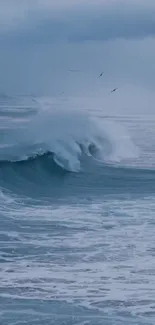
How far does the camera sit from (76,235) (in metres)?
14.2

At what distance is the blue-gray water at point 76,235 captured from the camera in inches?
390

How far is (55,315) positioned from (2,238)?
4708 mm

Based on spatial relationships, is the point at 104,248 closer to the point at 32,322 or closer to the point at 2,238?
the point at 2,238

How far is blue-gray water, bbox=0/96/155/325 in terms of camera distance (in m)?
9.90

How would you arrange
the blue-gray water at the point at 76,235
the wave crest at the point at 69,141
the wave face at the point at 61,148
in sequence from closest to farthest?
the blue-gray water at the point at 76,235 < the wave face at the point at 61,148 < the wave crest at the point at 69,141

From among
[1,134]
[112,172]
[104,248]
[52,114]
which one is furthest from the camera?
[52,114]

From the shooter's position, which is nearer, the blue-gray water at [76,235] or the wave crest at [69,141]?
the blue-gray water at [76,235]

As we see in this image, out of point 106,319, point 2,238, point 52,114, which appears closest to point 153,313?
point 106,319

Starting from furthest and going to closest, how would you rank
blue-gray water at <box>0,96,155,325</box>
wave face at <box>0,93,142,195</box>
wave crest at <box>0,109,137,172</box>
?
wave crest at <box>0,109,137,172</box>
wave face at <box>0,93,142,195</box>
blue-gray water at <box>0,96,155,325</box>

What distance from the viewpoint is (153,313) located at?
9.61 m

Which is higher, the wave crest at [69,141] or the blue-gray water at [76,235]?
the wave crest at [69,141]

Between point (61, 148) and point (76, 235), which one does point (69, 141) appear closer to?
point (61, 148)

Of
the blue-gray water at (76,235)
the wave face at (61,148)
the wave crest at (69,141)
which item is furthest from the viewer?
the wave crest at (69,141)

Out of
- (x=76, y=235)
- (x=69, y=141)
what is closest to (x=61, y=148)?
(x=69, y=141)
